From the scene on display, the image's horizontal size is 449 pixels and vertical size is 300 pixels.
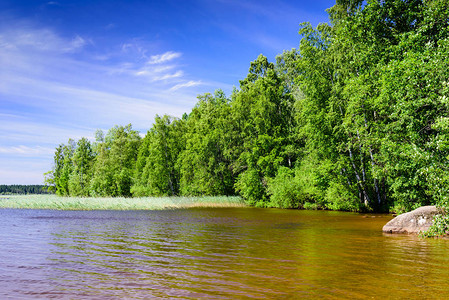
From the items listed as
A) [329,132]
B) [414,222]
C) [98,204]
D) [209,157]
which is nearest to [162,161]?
[209,157]

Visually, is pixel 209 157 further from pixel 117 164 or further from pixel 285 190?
pixel 117 164

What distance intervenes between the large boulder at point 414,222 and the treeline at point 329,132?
1925 millimetres

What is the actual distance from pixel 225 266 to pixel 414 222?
12.1 m

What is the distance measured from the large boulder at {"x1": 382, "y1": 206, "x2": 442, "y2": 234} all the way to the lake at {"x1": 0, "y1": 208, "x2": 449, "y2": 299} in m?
1.32

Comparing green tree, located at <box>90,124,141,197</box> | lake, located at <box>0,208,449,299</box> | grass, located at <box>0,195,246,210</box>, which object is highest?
green tree, located at <box>90,124,141,197</box>

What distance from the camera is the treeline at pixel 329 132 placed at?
16641 mm

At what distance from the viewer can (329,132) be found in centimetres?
3328

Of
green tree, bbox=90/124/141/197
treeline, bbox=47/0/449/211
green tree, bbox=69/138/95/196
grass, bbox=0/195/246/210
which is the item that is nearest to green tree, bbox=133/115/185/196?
treeline, bbox=47/0/449/211

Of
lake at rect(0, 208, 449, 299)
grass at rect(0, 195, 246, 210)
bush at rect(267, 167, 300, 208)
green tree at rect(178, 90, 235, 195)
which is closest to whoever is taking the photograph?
lake at rect(0, 208, 449, 299)

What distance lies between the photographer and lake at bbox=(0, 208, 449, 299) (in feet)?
23.4

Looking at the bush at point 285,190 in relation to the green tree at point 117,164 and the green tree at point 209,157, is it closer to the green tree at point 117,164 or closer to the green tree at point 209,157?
the green tree at point 209,157

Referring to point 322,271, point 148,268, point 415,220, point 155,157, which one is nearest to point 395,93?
point 415,220

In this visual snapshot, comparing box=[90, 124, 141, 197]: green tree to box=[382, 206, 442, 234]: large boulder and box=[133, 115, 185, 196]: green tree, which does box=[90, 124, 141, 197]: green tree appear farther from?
box=[382, 206, 442, 234]: large boulder

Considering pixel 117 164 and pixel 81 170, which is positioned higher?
pixel 117 164
